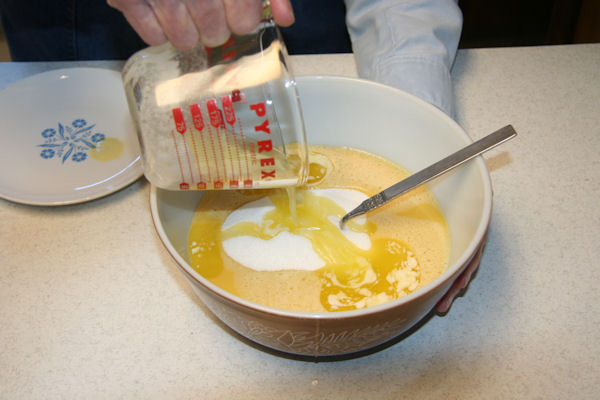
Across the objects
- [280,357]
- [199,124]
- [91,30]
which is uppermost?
[199,124]

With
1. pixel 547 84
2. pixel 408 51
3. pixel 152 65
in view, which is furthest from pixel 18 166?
pixel 547 84

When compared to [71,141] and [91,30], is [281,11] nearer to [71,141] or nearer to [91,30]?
[71,141]

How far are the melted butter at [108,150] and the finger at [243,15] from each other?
488 mm

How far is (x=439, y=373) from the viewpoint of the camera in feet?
2.41

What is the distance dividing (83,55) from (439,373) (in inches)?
50.9

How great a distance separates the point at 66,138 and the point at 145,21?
1.58 feet

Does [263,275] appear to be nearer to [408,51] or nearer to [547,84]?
[408,51]

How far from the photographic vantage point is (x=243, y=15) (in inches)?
28.4

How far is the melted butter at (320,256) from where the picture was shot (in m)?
0.80

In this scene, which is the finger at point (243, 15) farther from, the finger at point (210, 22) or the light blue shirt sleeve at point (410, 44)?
the light blue shirt sleeve at point (410, 44)

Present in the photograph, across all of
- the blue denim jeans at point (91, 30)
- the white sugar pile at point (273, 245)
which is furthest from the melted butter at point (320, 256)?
the blue denim jeans at point (91, 30)

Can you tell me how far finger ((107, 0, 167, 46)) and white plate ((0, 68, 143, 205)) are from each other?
1.01ft

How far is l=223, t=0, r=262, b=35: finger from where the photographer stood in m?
0.71

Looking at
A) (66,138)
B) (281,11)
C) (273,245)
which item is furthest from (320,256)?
(66,138)
